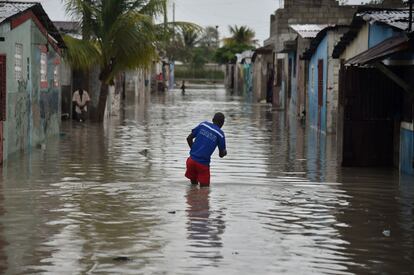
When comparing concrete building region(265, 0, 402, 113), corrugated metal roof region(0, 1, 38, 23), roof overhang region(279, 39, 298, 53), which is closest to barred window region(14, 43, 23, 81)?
corrugated metal roof region(0, 1, 38, 23)

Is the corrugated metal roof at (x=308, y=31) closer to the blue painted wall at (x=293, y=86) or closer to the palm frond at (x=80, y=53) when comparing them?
the blue painted wall at (x=293, y=86)

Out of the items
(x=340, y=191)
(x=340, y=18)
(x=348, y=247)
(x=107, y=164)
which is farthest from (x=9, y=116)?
(x=340, y=18)

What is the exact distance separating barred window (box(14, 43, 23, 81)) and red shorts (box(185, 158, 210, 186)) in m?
6.66

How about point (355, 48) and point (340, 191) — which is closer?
point (340, 191)

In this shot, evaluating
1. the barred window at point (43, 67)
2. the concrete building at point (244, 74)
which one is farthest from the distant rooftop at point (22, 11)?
the concrete building at point (244, 74)

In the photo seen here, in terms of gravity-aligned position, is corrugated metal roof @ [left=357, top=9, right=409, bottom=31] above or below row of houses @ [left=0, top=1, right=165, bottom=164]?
above

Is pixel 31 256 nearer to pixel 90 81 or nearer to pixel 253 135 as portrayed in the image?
pixel 253 135

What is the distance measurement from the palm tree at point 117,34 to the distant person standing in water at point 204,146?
16.5 metres

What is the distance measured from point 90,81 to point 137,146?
1200 cm

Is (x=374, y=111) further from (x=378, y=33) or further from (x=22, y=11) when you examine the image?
(x=22, y=11)

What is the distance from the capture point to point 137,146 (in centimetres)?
2320

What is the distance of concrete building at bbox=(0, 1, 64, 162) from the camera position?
60.8 ft

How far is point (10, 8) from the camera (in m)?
19.1

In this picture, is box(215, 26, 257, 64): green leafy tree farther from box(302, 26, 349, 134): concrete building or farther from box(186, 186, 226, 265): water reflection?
box(186, 186, 226, 265): water reflection
